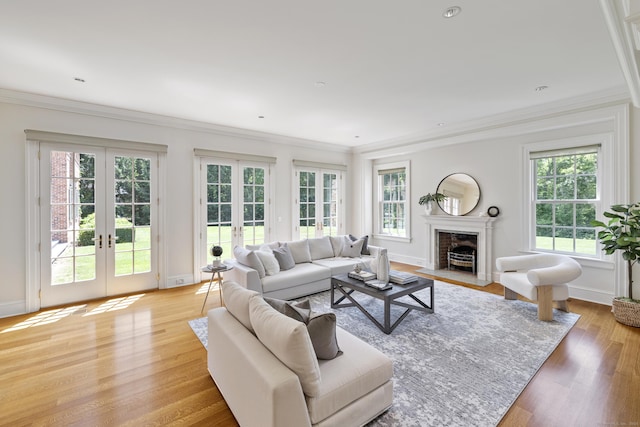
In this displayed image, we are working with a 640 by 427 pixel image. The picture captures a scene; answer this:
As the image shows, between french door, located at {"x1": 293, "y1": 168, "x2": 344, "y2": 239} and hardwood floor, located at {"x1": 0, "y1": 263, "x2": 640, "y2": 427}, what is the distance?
324cm

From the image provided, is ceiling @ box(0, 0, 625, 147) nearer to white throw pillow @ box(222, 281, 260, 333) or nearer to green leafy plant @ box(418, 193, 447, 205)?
green leafy plant @ box(418, 193, 447, 205)

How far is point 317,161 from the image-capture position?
658 cm

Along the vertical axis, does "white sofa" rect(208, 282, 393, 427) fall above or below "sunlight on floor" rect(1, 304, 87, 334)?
above

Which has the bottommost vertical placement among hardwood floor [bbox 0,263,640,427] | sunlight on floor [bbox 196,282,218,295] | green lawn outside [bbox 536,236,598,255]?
hardwood floor [bbox 0,263,640,427]

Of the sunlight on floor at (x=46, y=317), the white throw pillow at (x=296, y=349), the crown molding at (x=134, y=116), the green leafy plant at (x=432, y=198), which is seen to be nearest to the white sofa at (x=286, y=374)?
the white throw pillow at (x=296, y=349)

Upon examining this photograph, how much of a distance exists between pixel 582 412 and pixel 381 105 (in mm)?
3768

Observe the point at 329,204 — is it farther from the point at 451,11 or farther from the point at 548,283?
the point at 451,11

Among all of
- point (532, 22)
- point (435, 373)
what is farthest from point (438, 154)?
point (435, 373)

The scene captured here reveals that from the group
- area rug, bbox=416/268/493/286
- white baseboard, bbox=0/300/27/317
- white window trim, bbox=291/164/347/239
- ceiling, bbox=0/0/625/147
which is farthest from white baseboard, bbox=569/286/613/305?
white baseboard, bbox=0/300/27/317

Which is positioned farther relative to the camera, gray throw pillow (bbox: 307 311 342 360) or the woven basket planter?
the woven basket planter

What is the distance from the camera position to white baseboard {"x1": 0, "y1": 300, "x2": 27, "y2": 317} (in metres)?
3.60

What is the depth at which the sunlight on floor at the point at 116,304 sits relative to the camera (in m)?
3.76

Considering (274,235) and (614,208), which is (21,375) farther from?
(614,208)

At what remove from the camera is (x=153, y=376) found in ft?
7.73
